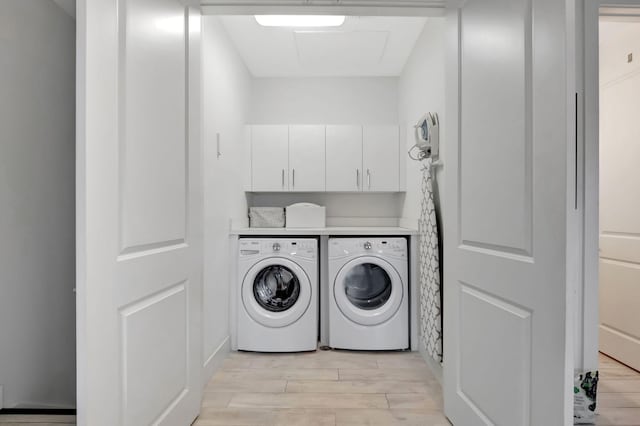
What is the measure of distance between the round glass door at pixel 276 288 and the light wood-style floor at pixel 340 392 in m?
0.38

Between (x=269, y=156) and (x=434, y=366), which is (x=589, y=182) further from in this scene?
(x=269, y=156)

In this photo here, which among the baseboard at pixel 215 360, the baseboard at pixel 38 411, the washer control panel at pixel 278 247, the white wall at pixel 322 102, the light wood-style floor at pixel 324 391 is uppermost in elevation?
the white wall at pixel 322 102

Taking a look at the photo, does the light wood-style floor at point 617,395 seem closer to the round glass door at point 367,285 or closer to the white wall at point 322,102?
the round glass door at point 367,285

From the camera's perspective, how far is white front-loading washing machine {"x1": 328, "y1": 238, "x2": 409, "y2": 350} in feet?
9.62

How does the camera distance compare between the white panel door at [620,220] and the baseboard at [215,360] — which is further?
the white panel door at [620,220]

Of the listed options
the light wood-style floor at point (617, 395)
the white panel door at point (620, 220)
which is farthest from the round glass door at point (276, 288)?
the white panel door at point (620, 220)

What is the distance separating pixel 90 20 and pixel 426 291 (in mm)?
2306

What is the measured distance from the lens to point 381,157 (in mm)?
3604

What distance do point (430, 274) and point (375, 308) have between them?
0.64 metres

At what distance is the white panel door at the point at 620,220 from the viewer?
2627 millimetres

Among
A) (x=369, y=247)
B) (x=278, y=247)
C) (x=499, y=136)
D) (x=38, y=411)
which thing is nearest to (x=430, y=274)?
(x=369, y=247)

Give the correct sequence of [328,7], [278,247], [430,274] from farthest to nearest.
→ [278,247] → [430,274] → [328,7]

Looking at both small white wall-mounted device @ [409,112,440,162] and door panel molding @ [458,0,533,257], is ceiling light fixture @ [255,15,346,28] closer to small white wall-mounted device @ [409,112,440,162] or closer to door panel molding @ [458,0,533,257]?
small white wall-mounted device @ [409,112,440,162]

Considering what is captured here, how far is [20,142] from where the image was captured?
1.46 m
